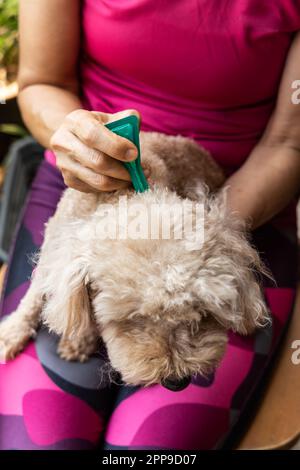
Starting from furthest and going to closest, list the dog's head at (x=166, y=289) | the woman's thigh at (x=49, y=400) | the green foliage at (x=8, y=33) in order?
the green foliage at (x=8, y=33), the woman's thigh at (x=49, y=400), the dog's head at (x=166, y=289)

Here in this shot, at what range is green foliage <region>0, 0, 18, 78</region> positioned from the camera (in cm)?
115

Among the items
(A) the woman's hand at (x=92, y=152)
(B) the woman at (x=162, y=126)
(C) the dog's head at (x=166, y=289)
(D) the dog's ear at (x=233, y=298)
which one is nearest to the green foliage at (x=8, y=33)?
(B) the woman at (x=162, y=126)

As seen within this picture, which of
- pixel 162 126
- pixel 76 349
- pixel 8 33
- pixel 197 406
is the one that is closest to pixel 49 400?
pixel 76 349

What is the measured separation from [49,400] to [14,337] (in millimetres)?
136

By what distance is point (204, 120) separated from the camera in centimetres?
89

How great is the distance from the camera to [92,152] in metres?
0.63

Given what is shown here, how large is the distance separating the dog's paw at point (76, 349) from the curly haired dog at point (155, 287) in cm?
9

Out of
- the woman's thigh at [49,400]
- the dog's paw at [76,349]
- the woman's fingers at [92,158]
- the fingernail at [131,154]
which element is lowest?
the woman's thigh at [49,400]

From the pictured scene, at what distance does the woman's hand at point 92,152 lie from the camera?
0.60m

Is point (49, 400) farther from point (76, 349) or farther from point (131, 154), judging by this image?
point (131, 154)

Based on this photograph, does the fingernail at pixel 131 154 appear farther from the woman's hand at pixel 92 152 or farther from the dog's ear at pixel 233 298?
the dog's ear at pixel 233 298

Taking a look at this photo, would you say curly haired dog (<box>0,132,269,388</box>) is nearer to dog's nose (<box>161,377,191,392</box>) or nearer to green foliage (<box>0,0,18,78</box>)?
dog's nose (<box>161,377,191,392</box>)

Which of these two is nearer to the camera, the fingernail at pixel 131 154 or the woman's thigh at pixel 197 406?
the fingernail at pixel 131 154

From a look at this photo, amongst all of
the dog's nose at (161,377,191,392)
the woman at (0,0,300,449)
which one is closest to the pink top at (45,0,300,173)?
the woman at (0,0,300,449)
